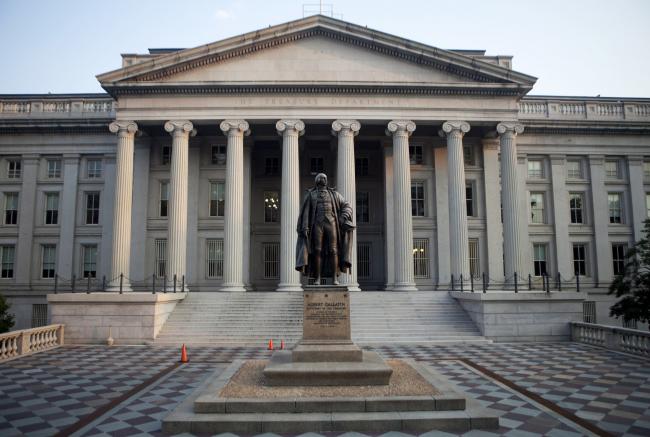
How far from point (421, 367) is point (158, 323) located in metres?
13.8

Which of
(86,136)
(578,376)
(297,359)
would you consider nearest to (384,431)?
(297,359)

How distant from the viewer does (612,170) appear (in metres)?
35.7

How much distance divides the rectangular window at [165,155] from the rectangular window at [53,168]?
25.8 feet

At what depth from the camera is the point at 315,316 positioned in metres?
11.2

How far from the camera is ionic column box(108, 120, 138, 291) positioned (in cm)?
2759

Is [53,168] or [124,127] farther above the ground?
[124,127]

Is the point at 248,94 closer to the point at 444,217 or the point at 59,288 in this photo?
the point at 444,217

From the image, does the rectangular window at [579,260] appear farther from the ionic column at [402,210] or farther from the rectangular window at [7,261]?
the rectangular window at [7,261]

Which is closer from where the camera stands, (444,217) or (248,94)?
(248,94)

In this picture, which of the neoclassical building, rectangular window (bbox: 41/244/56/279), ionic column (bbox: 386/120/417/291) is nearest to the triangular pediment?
the neoclassical building

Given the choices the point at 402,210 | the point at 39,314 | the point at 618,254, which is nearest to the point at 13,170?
the point at 39,314

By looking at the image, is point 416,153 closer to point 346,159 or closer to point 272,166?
point 346,159

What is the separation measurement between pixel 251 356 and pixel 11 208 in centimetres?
2652

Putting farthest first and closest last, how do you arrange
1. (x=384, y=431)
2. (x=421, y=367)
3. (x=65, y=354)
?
(x=65, y=354) → (x=421, y=367) → (x=384, y=431)
